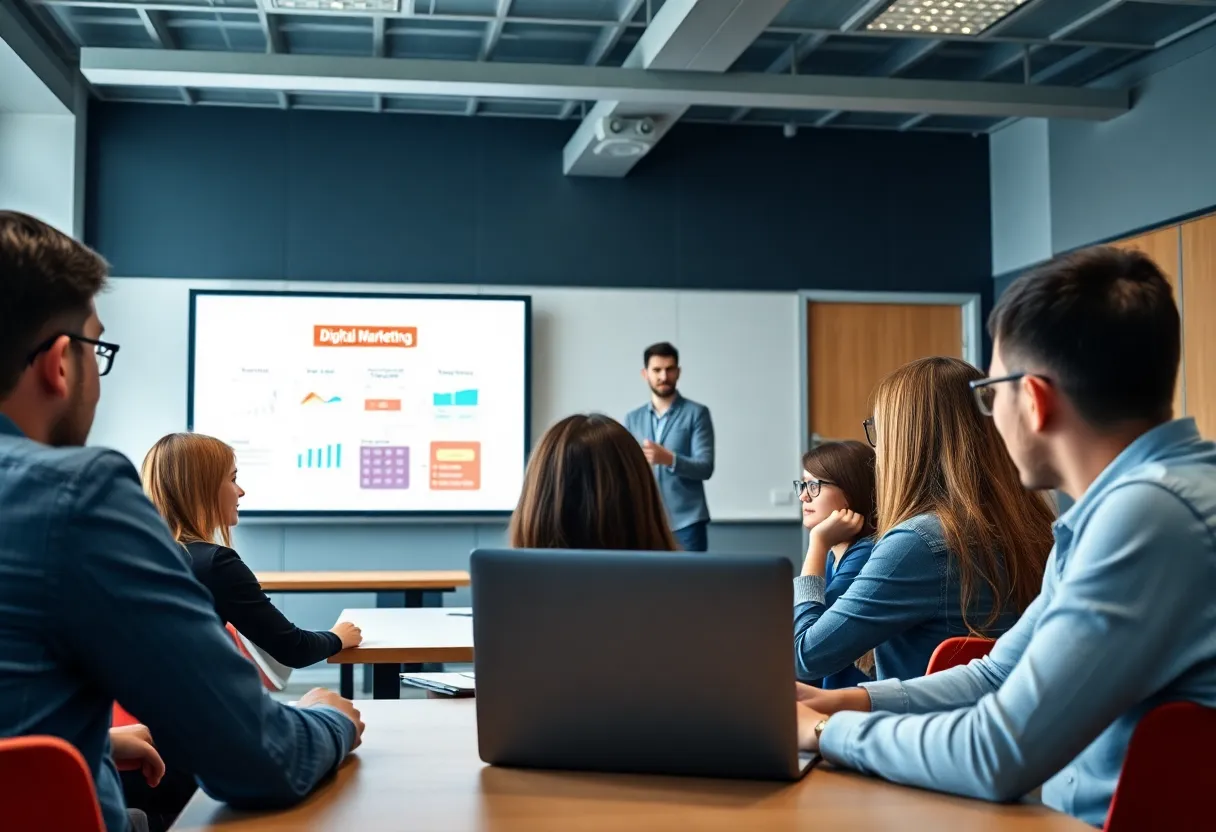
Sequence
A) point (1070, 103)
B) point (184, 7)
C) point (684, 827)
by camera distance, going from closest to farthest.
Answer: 1. point (684, 827)
2. point (184, 7)
3. point (1070, 103)

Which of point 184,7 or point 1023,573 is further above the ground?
point 184,7

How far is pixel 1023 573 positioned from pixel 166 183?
5.52 metres

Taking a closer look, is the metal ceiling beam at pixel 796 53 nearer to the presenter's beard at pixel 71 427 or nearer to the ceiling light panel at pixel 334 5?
the ceiling light panel at pixel 334 5

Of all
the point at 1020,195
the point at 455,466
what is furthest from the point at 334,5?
the point at 1020,195

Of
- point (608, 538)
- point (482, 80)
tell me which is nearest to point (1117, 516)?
point (608, 538)

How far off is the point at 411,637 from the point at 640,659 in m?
1.80

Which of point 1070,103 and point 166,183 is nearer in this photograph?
point 1070,103

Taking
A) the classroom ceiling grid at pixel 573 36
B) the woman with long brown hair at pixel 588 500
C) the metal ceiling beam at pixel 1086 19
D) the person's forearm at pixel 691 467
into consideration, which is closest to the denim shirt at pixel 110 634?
the woman with long brown hair at pixel 588 500

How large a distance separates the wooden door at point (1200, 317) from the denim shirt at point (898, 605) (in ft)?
12.6

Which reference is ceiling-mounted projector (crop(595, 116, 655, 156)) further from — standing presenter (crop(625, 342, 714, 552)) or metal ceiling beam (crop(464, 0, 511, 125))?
standing presenter (crop(625, 342, 714, 552))

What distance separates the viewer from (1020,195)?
6711 millimetres

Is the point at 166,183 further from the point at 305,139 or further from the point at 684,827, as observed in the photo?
the point at 684,827

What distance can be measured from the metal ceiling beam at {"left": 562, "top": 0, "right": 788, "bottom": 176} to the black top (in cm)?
281

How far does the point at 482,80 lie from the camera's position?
16.8ft
